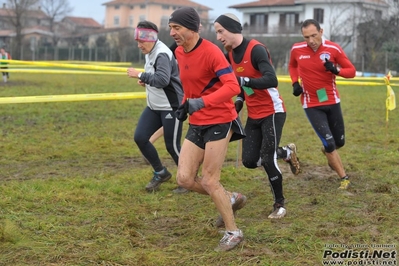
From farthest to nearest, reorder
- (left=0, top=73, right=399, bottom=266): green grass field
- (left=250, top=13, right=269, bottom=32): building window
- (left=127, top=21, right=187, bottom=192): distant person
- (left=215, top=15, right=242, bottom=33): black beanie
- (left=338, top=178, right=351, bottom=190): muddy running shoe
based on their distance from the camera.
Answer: (left=250, top=13, right=269, bottom=32): building window
(left=338, top=178, right=351, bottom=190): muddy running shoe
(left=127, top=21, right=187, bottom=192): distant person
(left=215, top=15, right=242, bottom=33): black beanie
(left=0, top=73, right=399, bottom=266): green grass field

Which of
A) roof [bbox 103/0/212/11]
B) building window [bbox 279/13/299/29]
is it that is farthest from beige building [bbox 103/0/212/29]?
building window [bbox 279/13/299/29]

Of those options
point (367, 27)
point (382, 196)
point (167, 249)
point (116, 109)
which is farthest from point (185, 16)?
point (367, 27)

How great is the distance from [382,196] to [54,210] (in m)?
3.74

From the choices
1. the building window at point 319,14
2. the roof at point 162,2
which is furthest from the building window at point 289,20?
the roof at point 162,2

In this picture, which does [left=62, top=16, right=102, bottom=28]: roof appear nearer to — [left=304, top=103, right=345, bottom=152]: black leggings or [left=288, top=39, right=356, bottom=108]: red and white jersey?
[left=288, top=39, right=356, bottom=108]: red and white jersey

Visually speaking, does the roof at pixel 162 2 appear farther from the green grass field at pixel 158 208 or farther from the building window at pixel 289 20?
the green grass field at pixel 158 208

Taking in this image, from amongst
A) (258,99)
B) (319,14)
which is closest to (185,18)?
(258,99)

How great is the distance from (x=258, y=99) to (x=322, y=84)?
1.54 m

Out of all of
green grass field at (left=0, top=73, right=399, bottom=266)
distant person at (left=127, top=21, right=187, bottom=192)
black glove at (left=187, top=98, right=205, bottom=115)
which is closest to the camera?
black glove at (left=187, top=98, right=205, bottom=115)

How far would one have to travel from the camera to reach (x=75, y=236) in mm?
5391

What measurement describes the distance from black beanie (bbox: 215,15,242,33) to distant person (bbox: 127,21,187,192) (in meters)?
1.37

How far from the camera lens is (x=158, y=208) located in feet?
21.4

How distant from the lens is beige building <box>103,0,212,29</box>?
315 feet

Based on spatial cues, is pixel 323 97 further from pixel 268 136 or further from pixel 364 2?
pixel 364 2
